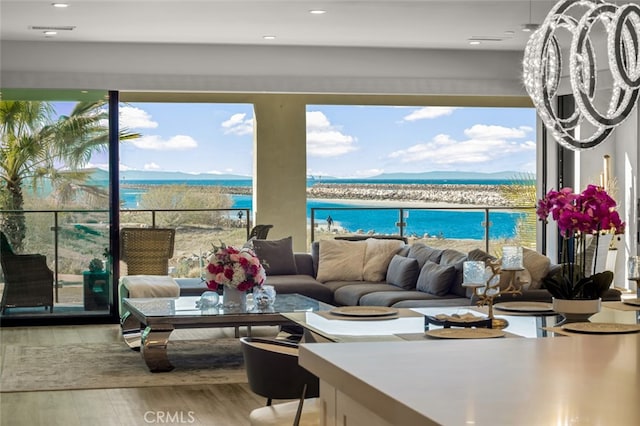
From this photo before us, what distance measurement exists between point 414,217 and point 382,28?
18854 mm

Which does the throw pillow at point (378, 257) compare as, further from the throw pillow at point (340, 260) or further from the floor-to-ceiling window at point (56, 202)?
the floor-to-ceiling window at point (56, 202)

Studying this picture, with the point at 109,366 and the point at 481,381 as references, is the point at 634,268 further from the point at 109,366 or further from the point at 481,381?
the point at 109,366

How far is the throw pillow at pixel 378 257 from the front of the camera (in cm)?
897

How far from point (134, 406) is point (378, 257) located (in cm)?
376

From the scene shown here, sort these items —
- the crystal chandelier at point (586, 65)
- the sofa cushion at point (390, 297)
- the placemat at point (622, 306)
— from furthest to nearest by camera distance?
the sofa cushion at point (390, 297), the crystal chandelier at point (586, 65), the placemat at point (622, 306)

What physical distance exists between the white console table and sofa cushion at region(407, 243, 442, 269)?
5.65 metres

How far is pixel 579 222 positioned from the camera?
354 centimetres

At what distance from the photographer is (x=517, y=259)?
376 centimetres

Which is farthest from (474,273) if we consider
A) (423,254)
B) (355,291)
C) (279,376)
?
(423,254)

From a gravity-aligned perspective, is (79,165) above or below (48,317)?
above

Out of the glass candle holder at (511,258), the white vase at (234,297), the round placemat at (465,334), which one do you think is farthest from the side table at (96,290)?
the round placemat at (465,334)

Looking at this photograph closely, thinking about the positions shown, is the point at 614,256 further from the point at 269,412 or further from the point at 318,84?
the point at 269,412

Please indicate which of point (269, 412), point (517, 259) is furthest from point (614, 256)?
point (269, 412)

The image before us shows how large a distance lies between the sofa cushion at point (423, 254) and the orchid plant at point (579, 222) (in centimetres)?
436
